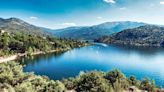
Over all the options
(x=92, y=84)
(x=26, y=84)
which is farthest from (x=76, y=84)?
(x=26, y=84)

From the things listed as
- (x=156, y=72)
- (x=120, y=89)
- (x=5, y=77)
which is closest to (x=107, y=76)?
(x=120, y=89)

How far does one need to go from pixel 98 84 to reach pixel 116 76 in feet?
23.0

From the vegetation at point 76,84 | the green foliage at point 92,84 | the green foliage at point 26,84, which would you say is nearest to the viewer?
the green foliage at point 26,84

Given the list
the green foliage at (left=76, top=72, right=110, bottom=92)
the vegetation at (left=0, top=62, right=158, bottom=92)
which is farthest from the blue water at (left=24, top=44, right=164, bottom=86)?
the green foliage at (left=76, top=72, right=110, bottom=92)

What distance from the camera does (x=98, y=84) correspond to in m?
38.6

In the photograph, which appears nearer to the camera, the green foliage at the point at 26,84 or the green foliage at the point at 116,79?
the green foliage at the point at 26,84

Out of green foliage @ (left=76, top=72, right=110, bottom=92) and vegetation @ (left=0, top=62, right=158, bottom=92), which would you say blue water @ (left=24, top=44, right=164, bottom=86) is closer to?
vegetation @ (left=0, top=62, right=158, bottom=92)

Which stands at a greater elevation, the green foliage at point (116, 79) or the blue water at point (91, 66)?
the green foliage at point (116, 79)

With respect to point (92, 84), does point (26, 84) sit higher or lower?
higher

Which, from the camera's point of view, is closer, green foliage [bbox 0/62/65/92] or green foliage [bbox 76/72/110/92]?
green foliage [bbox 0/62/65/92]

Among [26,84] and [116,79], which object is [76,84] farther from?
[26,84]

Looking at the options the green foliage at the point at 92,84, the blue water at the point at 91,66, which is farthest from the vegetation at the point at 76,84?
the blue water at the point at 91,66

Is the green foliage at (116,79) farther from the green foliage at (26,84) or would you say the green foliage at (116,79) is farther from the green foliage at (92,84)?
the green foliage at (26,84)

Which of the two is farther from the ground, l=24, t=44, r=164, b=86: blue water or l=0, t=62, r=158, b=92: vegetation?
l=0, t=62, r=158, b=92: vegetation
